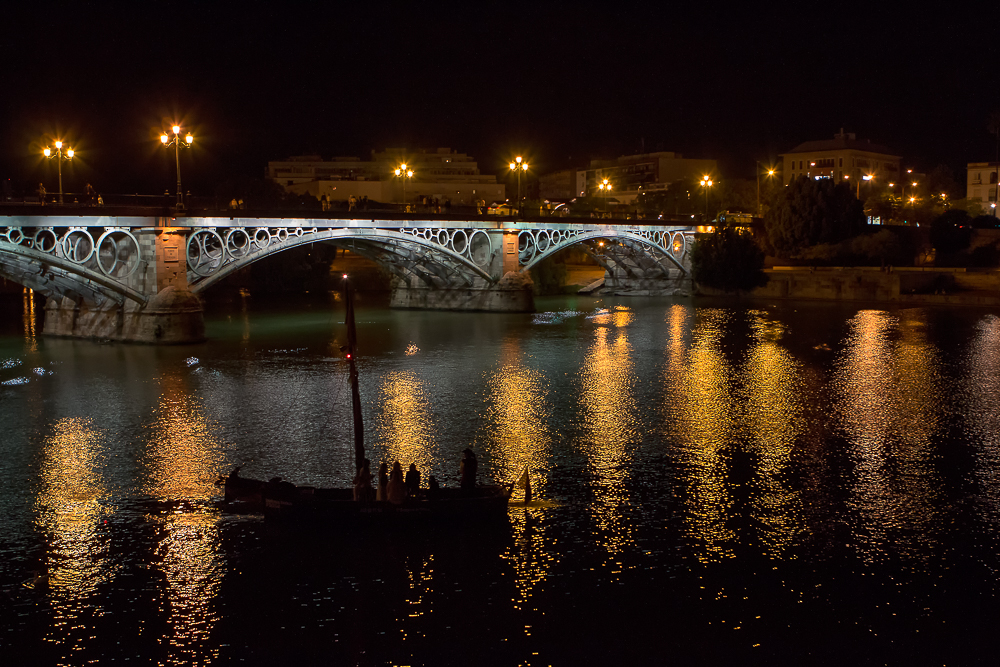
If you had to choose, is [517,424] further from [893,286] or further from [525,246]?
[893,286]

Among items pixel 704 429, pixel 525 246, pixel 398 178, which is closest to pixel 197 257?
pixel 525 246

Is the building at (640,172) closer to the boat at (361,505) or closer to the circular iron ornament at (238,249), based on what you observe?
the circular iron ornament at (238,249)

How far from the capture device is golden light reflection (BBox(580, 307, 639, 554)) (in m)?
15.1

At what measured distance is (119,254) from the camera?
3925cm

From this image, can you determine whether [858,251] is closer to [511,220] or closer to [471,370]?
[511,220]

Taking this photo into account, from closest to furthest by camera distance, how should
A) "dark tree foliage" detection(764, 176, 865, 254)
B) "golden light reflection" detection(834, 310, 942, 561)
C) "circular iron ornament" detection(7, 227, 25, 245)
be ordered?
"golden light reflection" detection(834, 310, 942, 561), "circular iron ornament" detection(7, 227, 25, 245), "dark tree foliage" detection(764, 176, 865, 254)

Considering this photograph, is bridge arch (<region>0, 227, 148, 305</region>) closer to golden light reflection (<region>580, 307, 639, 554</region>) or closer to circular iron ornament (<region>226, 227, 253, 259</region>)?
circular iron ornament (<region>226, 227, 253, 259</region>)

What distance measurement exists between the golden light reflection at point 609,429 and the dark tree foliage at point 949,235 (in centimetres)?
4666

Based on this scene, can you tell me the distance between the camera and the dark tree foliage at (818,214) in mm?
72562

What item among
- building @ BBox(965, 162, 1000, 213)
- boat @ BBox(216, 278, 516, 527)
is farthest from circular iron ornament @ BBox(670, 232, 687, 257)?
boat @ BBox(216, 278, 516, 527)

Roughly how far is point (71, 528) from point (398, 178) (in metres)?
117

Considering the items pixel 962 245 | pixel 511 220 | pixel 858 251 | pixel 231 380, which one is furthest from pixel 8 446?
pixel 962 245

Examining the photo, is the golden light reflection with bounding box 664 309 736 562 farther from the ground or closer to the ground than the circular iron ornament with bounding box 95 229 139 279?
closer to the ground

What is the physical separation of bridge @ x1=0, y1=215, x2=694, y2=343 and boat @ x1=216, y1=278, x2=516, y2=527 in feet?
79.9
